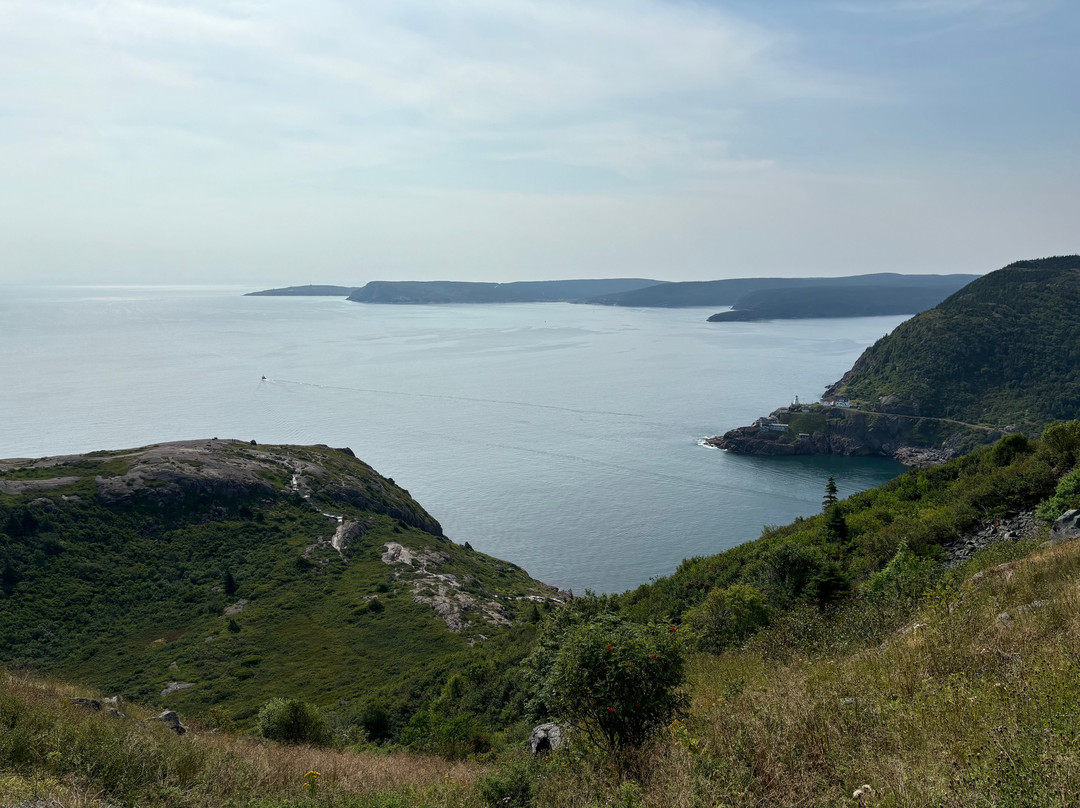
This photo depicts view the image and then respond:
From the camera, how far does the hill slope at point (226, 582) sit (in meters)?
34.1

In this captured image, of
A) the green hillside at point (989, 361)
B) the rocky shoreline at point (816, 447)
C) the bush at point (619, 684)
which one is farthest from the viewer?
the green hillside at point (989, 361)

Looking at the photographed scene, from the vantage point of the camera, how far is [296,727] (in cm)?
1662

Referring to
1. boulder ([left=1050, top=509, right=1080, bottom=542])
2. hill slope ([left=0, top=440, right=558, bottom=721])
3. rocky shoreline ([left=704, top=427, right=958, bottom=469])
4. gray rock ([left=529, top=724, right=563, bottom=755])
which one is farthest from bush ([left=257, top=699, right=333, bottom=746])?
rocky shoreline ([left=704, top=427, right=958, bottom=469])

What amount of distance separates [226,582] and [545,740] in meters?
41.1

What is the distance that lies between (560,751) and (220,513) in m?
53.4

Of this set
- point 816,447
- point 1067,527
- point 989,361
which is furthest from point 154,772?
point 989,361

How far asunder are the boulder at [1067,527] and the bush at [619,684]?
34.5ft

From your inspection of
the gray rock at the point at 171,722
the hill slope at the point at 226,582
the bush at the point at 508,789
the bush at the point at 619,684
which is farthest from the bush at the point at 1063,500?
the hill slope at the point at 226,582

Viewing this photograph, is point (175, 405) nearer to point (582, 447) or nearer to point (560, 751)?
point (582, 447)

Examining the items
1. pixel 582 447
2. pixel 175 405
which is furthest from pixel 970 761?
pixel 175 405

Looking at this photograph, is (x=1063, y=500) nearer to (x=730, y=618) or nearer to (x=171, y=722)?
(x=730, y=618)

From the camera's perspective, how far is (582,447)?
4119 inches

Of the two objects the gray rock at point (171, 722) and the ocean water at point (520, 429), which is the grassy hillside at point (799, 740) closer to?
the gray rock at point (171, 722)

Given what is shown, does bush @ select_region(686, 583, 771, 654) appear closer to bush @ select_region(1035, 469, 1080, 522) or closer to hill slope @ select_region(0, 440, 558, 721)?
bush @ select_region(1035, 469, 1080, 522)
